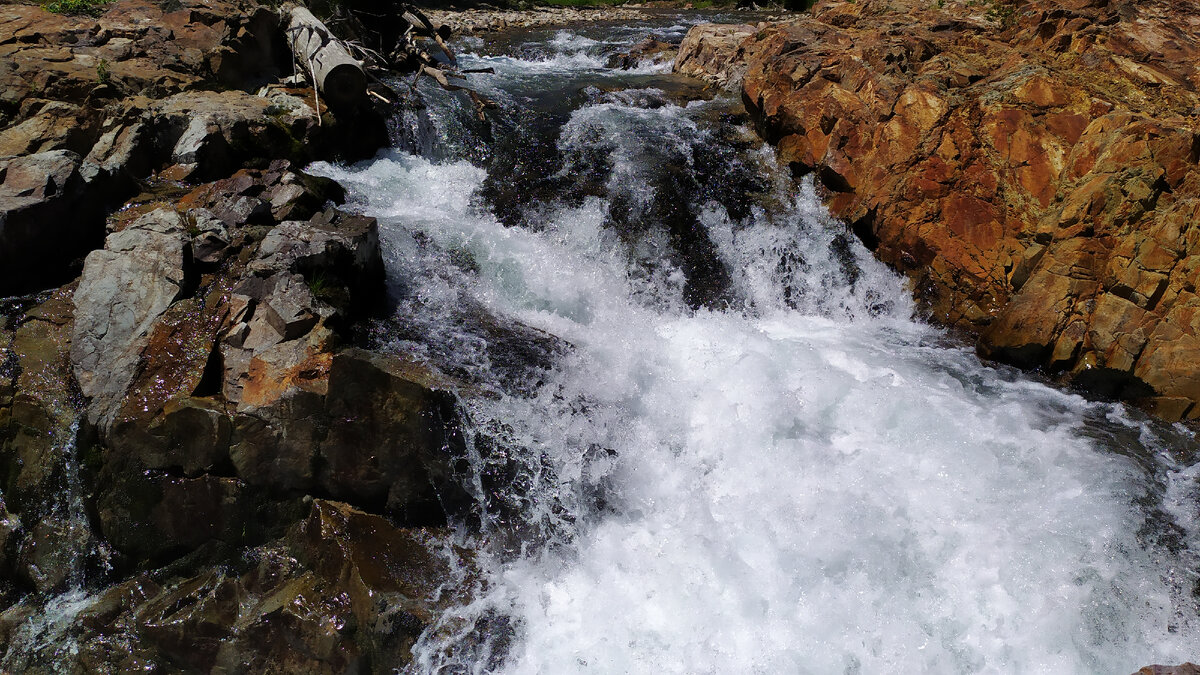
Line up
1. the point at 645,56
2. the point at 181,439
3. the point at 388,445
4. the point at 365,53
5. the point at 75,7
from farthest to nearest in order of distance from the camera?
1. the point at 645,56
2. the point at 365,53
3. the point at 75,7
4. the point at 388,445
5. the point at 181,439

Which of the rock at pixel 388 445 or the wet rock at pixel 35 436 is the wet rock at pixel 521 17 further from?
the rock at pixel 388 445

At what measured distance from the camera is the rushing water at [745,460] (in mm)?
4504

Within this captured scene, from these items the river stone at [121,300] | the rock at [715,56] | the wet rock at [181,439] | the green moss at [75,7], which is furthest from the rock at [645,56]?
the wet rock at [181,439]

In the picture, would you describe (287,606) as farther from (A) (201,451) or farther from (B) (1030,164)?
(B) (1030,164)

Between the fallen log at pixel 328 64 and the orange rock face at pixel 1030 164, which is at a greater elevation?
the fallen log at pixel 328 64

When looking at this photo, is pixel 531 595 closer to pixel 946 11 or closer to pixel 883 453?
pixel 883 453

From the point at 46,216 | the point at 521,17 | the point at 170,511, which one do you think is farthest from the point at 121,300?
the point at 521,17

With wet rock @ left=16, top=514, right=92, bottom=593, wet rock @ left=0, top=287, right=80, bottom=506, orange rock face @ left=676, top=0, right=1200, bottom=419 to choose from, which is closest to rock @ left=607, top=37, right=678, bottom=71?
orange rock face @ left=676, top=0, right=1200, bottom=419

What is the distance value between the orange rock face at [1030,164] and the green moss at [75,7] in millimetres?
8724

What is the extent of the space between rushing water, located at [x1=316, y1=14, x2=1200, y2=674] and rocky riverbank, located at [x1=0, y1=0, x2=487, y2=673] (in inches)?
20.5

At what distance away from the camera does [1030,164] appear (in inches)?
287

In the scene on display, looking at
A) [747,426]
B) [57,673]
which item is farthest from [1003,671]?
[57,673]

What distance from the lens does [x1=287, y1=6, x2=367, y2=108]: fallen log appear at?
8.32m

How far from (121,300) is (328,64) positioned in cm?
431
